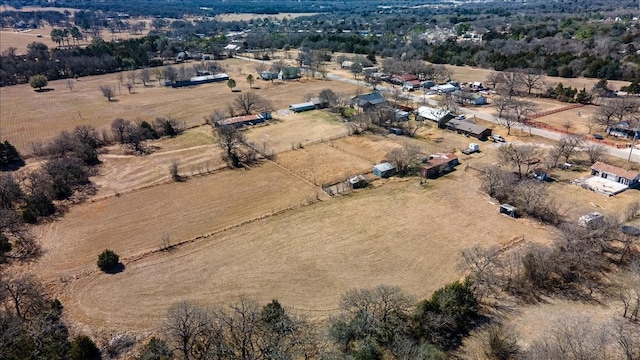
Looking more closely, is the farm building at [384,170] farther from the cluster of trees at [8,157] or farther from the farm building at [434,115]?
the cluster of trees at [8,157]

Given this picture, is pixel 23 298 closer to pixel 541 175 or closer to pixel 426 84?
pixel 541 175

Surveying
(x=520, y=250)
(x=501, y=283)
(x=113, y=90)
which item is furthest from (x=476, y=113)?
(x=113, y=90)

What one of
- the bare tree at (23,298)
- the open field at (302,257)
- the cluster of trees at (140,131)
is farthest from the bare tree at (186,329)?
the cluster of trees at (140,131)

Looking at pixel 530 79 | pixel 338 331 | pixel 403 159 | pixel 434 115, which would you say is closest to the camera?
pixel 338 331

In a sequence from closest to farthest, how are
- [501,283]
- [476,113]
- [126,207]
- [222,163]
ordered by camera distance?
[501,283] → [126,207] → [222,163] → [476,113]

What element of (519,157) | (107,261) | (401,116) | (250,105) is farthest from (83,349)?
(401,116)

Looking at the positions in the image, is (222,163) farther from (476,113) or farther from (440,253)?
(476,113)

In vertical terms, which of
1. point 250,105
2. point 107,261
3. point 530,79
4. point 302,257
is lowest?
point 302,257
